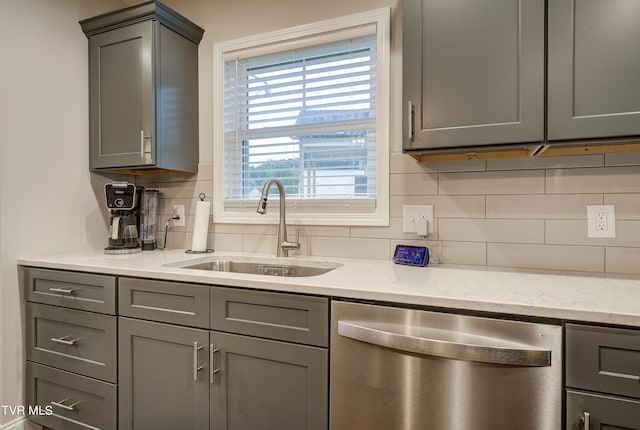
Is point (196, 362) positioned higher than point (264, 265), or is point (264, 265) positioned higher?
point (264, 265)

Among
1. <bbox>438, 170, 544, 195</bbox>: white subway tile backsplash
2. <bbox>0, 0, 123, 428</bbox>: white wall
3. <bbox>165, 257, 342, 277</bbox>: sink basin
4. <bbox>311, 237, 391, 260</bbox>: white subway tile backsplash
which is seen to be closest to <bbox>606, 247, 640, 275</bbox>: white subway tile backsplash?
<bbox>438, 170, 544, 195</bbox>: white subway tile backsplash

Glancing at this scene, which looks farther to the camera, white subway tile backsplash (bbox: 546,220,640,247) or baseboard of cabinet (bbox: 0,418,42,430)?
baseboard of cabinet (bbox: 0,418,42,430)

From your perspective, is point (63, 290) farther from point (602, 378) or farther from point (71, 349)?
point (602, 378)

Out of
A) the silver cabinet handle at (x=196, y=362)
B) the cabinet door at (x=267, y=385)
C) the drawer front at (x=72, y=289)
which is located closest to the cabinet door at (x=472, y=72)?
the cabinet door at (x=267, y=385)

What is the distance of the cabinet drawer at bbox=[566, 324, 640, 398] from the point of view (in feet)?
3.00

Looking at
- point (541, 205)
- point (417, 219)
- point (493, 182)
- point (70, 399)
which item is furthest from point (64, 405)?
point (541, 205)

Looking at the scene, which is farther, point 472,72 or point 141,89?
point 141,89

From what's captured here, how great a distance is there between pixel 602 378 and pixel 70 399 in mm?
A: 2120

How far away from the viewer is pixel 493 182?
5.40 feet

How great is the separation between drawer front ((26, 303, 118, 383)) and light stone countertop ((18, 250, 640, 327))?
0.74ft

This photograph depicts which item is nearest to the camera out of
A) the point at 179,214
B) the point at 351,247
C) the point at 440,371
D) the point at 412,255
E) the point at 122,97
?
the point at 440,371

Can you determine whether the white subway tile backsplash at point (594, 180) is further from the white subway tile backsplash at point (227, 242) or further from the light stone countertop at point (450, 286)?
the white subway tile backsplash at point (227, 242)

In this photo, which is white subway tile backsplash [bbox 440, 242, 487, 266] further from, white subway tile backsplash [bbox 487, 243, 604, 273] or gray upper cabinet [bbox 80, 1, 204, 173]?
gray upper cabinet [bbox 80, 1, 204, 173]

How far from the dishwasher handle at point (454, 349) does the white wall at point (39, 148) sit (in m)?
1.78
